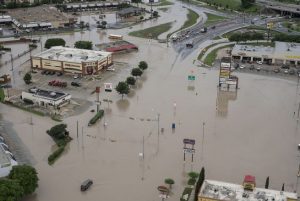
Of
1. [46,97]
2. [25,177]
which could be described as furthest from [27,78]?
[25,177]

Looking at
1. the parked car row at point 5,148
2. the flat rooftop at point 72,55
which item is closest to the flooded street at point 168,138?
the parked car row at point 5,148

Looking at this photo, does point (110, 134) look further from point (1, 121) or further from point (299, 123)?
point (299, 123)

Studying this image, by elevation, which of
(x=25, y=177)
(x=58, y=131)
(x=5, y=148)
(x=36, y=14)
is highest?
(x=36, y=14)

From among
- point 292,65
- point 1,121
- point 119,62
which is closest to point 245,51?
point 292,65

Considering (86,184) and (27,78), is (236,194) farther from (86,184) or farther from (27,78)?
(27,78)

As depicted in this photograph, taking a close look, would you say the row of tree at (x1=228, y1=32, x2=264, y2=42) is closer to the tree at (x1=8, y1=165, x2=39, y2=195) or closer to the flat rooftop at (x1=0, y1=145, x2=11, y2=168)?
the flat rooftop at (x1=0, y1=145, x2=11, y2=168)

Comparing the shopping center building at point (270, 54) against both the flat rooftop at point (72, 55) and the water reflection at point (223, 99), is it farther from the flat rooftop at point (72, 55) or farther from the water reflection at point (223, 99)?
the flat rooftop at point (72, 55)
